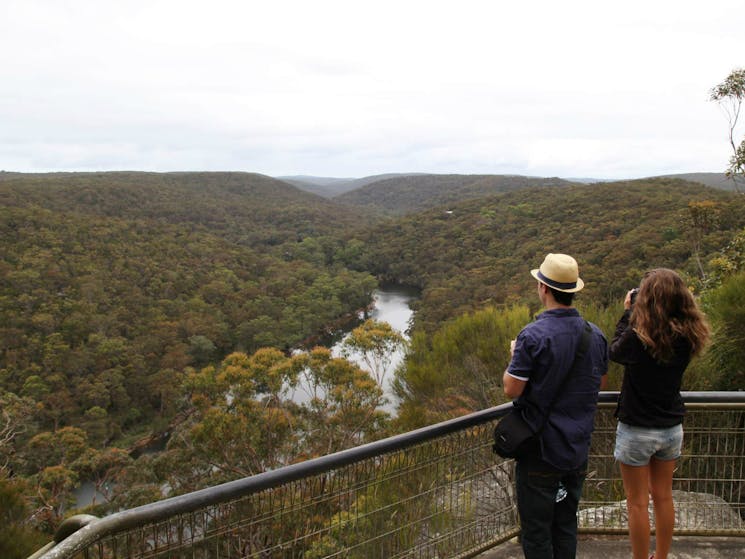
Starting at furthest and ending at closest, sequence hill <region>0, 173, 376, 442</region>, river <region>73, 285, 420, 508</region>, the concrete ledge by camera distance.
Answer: river <region>73, 285, 420, 508</region> → hill <region>0, 173, 376, 442</region> → the concrete ledge

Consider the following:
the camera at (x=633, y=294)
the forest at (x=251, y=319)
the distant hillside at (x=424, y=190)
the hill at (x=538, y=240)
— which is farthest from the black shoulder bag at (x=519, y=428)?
the distant hillside at (x=424, y=190)

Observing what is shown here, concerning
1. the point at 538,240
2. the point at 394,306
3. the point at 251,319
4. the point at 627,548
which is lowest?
the point at 394,306

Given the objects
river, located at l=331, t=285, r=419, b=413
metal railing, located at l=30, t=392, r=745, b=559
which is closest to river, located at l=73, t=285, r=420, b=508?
river, located at l=331, t=285, r=419, b=413

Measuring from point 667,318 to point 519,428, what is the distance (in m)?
0.66

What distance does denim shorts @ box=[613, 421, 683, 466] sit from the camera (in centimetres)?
196

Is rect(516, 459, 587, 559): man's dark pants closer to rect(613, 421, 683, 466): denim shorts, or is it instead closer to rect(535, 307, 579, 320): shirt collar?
rect(613, 421, 683, 466): denim shorts

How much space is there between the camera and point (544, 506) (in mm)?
1784

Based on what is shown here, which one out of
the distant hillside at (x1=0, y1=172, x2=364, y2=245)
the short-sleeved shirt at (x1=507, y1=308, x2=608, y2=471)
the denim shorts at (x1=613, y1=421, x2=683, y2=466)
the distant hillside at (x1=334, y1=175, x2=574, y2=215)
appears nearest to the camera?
the short-sleeved shirt at (x1=507, y1=308, x2=608, y2=471)

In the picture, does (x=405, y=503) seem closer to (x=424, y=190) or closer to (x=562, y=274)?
(x=562, y=274)

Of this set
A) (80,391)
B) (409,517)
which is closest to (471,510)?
(409,517)

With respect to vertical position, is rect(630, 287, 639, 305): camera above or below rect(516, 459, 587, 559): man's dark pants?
above

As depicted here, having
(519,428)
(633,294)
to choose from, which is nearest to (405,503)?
(519,428)

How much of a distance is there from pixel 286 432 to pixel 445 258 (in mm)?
46074

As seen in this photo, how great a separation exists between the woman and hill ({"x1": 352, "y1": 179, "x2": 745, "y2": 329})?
7.75 metres
